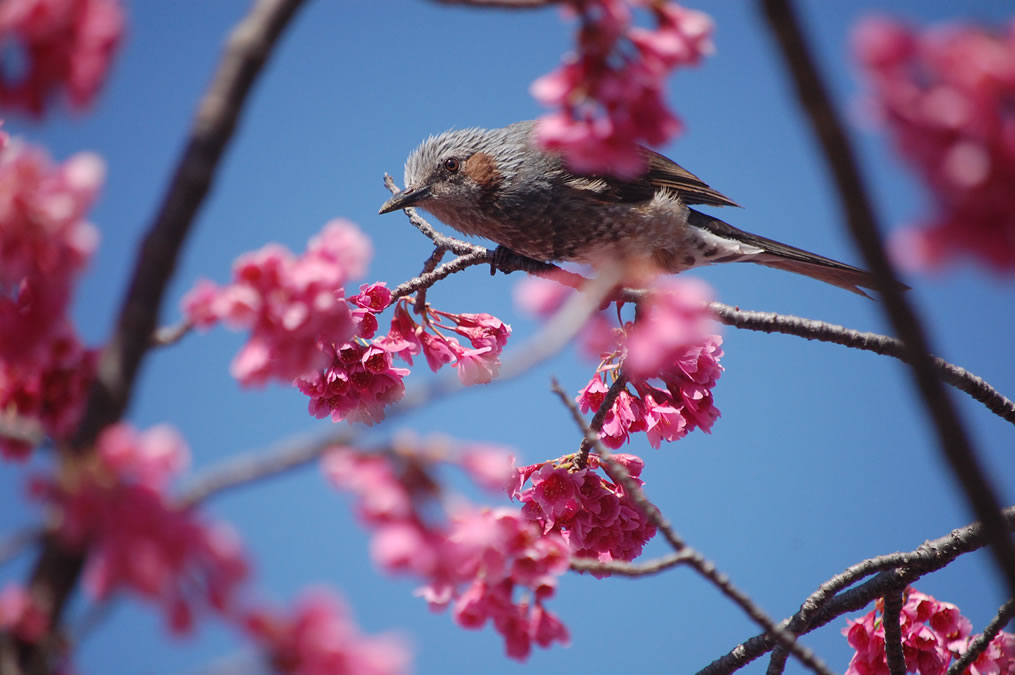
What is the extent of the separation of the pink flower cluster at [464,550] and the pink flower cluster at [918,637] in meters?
1.90

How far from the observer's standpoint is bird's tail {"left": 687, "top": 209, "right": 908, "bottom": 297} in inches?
171

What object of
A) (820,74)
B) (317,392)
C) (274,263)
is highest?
(317,392)

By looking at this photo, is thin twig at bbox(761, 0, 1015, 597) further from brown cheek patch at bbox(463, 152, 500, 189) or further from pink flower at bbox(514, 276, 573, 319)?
brown cheek patch at bbox(463, 152, 500, 189)

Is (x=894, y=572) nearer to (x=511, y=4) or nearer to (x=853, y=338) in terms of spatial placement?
(x=853, y=338)

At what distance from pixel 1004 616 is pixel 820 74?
226 cm

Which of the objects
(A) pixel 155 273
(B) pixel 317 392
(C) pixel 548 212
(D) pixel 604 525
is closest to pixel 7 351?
(A) pixel 155 273

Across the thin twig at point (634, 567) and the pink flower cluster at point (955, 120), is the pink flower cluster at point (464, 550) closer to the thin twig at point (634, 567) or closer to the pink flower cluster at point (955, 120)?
the thin twig at point (634, 567)

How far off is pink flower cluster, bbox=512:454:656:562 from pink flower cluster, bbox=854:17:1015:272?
6.39ft

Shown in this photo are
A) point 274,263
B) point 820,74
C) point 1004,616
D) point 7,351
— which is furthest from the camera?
point 1004,616

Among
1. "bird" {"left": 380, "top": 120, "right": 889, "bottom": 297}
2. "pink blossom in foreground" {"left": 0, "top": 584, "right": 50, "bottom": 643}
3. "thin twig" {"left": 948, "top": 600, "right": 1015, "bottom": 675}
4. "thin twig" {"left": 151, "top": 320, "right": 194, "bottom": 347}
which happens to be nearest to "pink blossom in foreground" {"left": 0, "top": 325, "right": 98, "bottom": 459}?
"thin twig" {"left": 151, "top": 320, "right": 194, "bottom": 347}

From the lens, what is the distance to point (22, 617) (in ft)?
3.12

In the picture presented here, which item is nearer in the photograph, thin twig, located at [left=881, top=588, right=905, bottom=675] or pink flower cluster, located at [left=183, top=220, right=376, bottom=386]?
pink flower cluster, located at [left=183, top=220, right=376, bottom=386]

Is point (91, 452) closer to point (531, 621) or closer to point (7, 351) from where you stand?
point (7, 351)

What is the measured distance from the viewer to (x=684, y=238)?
15.5 ft
